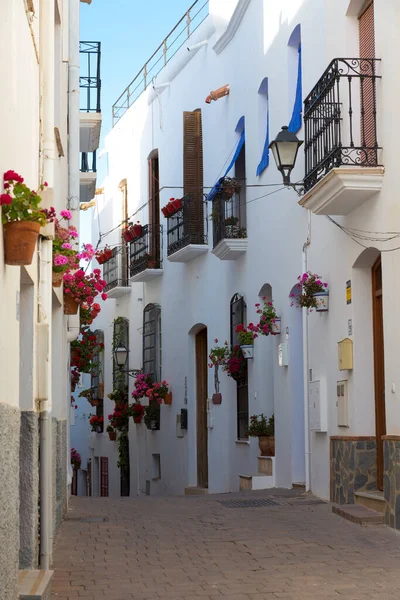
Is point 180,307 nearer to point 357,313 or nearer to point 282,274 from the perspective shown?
point 282,274

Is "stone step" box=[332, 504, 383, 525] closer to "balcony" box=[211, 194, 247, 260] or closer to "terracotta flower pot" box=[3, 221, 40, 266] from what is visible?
"terracotta flower pot" box=[3, 221, 40, 266]

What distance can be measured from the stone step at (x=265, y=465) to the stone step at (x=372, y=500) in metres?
4.16

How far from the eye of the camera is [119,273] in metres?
26.1

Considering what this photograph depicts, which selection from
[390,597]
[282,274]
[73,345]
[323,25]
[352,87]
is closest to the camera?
[390,597]

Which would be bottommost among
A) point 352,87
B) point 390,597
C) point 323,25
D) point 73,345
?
point 390,597

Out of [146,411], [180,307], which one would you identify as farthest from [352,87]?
[146,411]

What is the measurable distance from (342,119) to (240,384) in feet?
25.1

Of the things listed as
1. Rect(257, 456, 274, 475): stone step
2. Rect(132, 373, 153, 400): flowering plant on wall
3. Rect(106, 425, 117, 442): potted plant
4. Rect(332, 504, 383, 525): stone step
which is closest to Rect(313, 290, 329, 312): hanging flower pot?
Rect(332, 504, 383, 525): stone step

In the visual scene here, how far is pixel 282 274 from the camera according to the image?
15828mm

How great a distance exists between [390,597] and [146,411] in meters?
16.5

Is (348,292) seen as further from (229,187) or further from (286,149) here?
(229,187)

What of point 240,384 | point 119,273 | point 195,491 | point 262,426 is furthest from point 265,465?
point 119,273

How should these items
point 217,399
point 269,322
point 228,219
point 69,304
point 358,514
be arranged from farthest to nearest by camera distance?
1. point 217,399
2. point 228,219
3. point 269,322
4. point 69,304
5. point 358,514

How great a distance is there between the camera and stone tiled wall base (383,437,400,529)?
33.7 feet
